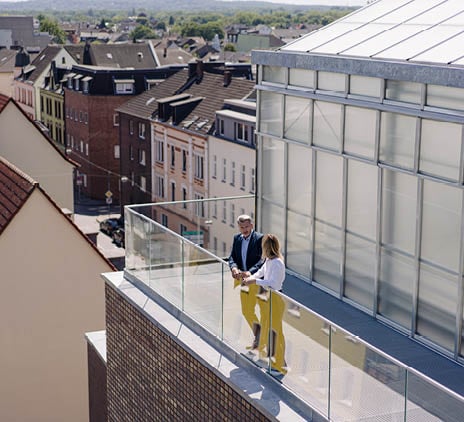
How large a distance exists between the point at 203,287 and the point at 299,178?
2.30 m

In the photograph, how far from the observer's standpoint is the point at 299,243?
12.7 m

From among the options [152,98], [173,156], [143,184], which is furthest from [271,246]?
A: [152,98]

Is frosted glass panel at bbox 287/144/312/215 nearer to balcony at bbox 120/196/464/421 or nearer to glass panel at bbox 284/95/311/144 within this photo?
glass panel at bbox 284/95/311/144

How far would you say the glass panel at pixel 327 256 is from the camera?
11.9m

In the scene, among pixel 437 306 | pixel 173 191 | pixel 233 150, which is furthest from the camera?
pixel 173 191

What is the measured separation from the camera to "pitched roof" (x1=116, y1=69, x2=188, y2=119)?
2414 inches

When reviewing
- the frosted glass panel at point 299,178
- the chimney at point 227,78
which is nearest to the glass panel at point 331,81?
the frosted glass panel at point 299,178

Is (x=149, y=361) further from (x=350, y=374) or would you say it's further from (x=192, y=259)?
(x=350, y=374)

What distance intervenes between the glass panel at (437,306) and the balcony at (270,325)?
1.11 meters

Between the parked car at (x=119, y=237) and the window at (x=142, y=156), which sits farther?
the window at (x=142, y=156)

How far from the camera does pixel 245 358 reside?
971 centimetres

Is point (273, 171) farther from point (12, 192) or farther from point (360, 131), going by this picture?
point (12, 192)

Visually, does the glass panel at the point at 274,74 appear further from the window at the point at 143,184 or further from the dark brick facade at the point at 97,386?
the window at the point at 143,184

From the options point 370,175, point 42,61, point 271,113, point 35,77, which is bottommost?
point 35,77
